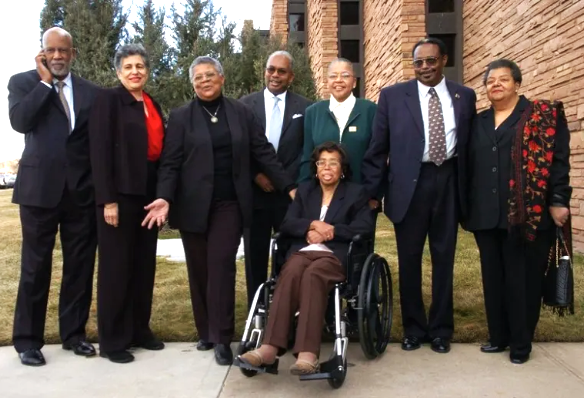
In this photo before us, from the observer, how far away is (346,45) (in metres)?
16.6

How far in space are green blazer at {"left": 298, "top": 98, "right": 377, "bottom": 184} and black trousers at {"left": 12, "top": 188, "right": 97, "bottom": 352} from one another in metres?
1.52

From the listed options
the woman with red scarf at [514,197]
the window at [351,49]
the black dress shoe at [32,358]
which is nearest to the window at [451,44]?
the window at [351,49]

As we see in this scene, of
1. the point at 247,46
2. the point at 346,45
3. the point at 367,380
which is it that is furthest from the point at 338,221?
the point at 346,45

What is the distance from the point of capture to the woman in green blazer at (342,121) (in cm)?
415

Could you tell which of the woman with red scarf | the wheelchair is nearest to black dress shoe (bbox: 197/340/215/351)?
the wheelchair

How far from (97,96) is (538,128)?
266 centimetres

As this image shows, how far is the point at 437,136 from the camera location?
3.86m

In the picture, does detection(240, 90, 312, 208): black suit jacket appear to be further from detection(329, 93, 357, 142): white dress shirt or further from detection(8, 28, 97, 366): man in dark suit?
detection(8, 28, 97, 366): man in dark suit

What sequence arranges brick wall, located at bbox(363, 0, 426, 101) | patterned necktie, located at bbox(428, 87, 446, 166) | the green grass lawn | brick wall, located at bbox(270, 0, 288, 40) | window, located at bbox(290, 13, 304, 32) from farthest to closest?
brick wall, located at bbox(270, 0, 288, 40)
window, located at bbox(290, 13, 304, 32)
brick wall, located at bbox(363, 0, 426, 101)
the green grass lawn
patterned necktie, located at bbox(428, 87, 446, 166)

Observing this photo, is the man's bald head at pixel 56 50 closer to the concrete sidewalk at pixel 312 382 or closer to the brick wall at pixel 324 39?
the concrete sidewalk at pixel 312 382

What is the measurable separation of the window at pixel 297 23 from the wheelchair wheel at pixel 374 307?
751 inches

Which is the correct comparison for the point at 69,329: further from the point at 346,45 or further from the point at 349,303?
the point at 346,45

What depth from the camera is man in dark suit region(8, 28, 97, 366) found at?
366cm

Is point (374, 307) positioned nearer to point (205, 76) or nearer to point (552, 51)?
point (205, 76)
